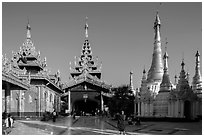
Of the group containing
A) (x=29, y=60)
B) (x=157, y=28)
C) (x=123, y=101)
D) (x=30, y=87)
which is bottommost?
(x=123, y=101)

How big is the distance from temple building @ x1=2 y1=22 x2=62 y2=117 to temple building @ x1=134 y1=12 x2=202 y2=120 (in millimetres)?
5990

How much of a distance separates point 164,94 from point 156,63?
3.16 meters

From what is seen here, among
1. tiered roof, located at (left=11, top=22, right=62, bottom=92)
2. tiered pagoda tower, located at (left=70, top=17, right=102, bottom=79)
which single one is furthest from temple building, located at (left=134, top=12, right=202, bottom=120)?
tiered pagoda tower, located at (left=70, top=17, right=102, bottom=79)

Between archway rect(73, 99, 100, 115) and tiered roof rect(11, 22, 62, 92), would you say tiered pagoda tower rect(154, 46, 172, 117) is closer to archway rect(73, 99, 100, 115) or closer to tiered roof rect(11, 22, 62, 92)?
tiered roof rect(11, 22, 62, 92)

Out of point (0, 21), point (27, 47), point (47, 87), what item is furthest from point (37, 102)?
point (0, 21)

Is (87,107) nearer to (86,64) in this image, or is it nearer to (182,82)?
(86,64)

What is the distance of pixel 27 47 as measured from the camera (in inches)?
1049

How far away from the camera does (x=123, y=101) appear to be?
20.9 metres

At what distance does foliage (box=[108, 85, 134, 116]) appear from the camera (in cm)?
2053

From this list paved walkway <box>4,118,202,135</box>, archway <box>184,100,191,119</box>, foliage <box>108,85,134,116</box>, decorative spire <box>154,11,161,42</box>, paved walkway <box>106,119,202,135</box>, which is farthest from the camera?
foliage <box>108,85,134,116</box>

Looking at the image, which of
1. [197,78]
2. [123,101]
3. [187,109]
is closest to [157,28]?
[197,78]

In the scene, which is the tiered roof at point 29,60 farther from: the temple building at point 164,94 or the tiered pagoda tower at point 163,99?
the tiered pagoda tower at point 163,99

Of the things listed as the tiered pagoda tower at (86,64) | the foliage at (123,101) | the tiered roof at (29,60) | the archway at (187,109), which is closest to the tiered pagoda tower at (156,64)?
the foliage at (123,101)

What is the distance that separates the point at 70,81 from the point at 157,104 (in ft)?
45.2
